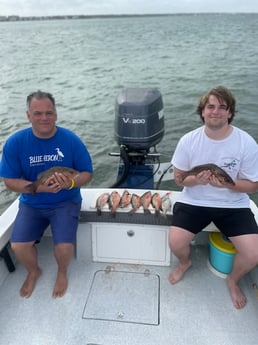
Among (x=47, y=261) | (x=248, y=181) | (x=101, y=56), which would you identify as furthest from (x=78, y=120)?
(x=101, y=56)

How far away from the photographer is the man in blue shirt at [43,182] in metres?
2.65

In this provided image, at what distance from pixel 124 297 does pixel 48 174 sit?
3.74 feet

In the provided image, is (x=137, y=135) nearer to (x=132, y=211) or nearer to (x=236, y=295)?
(x=132, y=211)

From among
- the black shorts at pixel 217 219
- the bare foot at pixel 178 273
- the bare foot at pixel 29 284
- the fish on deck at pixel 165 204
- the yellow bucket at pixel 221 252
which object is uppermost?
the black shorts at pixel 217 219

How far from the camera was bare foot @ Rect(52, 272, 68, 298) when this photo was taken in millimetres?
2738

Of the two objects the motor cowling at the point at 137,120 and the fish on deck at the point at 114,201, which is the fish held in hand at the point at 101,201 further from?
the motor cowling at the point at 137,120

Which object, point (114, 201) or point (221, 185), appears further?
point (114, 201)

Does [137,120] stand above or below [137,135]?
above

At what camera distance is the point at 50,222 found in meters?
2.82

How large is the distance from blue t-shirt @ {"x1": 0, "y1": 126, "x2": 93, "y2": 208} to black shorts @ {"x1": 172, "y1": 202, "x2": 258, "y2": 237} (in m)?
0.83

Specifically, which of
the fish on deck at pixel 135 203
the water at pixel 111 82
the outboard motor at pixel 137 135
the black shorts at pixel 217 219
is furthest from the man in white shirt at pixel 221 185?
the water at pixel 111 82

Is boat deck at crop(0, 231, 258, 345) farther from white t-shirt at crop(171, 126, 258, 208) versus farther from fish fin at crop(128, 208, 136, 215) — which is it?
white t-shirt at crop(171, 126, 258, 208)

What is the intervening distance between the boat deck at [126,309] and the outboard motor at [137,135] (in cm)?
123

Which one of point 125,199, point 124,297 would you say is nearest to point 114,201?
point 125,199
